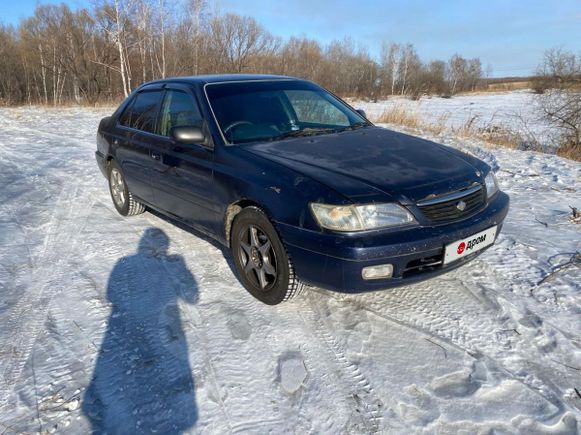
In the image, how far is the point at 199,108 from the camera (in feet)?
11.8

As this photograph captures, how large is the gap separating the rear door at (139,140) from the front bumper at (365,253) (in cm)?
211

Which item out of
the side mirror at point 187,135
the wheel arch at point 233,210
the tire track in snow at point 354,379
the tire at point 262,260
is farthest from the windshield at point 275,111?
the tire track in snow at point 354,379

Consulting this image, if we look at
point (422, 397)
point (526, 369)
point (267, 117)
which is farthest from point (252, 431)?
point (267, 117)

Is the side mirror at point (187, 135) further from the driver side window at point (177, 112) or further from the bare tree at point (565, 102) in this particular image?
the bare tree at point (565, 102)

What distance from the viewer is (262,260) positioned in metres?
3.07

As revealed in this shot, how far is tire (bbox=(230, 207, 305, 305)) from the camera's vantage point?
2.87 m

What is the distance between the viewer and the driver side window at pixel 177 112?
12.0 ft

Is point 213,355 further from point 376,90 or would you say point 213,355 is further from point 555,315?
point 376,90

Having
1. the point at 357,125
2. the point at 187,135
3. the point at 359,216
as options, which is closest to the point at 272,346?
the point at 359,216

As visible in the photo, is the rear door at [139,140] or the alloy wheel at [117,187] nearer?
the rear door at [139,140]

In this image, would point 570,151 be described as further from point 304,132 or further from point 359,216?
point 359,216

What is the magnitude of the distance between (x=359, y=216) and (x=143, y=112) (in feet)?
9.94

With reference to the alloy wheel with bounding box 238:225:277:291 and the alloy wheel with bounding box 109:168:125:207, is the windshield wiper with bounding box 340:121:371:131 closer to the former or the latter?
the alloy wheel with bounding box 238:225:277:291

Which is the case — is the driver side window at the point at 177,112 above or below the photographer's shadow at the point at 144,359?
above
